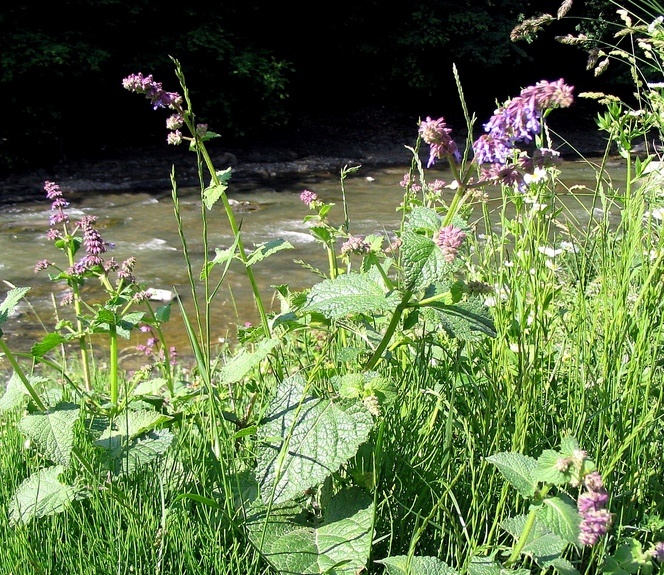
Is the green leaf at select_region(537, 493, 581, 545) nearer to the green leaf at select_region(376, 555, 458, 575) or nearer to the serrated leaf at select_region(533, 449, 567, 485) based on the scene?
the serrated leaf at select_region(533, 449, 567, 485)

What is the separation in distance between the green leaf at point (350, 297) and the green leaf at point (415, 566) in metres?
0.37

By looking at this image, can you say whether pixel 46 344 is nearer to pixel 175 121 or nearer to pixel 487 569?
pixel 175 121

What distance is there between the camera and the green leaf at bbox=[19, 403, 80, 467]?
1251 millimetres

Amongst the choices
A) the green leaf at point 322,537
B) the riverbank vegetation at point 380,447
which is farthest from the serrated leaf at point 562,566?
the green leaf at point 322,537

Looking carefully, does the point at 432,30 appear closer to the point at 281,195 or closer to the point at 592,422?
the point at 281,195

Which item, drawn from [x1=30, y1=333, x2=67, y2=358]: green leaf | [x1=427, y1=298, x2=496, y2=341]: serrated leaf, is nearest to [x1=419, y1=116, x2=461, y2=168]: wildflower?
[x1=427, y1=298, x2=496, y2=341]: serrated leaf

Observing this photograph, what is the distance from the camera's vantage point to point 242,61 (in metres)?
10.9

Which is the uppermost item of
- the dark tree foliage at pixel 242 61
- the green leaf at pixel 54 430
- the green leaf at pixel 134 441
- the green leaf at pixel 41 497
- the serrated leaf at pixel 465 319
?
the dark tree foliage at pixel 242 61

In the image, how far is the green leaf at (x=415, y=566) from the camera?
1.03 m

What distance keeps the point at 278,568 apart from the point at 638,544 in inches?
21.8

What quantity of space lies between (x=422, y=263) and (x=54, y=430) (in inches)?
28.4

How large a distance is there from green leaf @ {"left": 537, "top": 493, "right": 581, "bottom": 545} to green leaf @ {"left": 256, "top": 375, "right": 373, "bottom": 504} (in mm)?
286

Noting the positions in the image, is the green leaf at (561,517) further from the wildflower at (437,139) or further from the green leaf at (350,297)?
the wildflower at (437,139)

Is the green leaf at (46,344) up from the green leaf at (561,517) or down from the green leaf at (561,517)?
up
